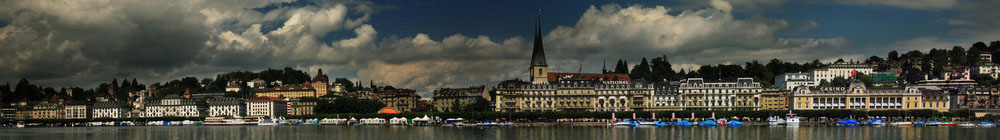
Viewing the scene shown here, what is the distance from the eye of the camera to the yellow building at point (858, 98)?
129750 millimetres

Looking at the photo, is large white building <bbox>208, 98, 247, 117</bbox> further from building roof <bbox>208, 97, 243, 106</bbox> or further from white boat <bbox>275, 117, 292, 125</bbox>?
white boat <bbox>275, 117, 292, 125</bbox>

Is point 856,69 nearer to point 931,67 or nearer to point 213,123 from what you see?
point 931,67

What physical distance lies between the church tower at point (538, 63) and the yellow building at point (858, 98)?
36.3 m

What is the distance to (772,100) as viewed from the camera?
134375 mm

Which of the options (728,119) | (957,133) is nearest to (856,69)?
(728,119)

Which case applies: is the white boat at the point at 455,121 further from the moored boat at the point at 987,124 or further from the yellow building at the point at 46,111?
the yellow building at the point at 46,111

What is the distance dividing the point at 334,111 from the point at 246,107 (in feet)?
104

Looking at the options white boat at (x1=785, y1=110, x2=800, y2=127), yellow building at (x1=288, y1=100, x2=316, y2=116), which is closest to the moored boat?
white boat at (x1=785, y1=110, x2=800, y2=127)

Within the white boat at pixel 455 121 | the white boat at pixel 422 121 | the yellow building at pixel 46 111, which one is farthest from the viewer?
the yellow building at pixel 46 111

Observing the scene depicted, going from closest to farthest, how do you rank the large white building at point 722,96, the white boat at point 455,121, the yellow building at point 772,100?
the white boat at point 455,121 → the large white building at point 722,96 → the yellow building at point 772,100

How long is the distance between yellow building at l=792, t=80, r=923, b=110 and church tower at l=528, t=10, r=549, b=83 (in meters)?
36.3

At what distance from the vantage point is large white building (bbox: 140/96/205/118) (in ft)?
579

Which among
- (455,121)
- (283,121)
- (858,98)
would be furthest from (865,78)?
(283,121)

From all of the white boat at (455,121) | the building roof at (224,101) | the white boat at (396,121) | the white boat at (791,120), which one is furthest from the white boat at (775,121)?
the building roof at (224,101)
